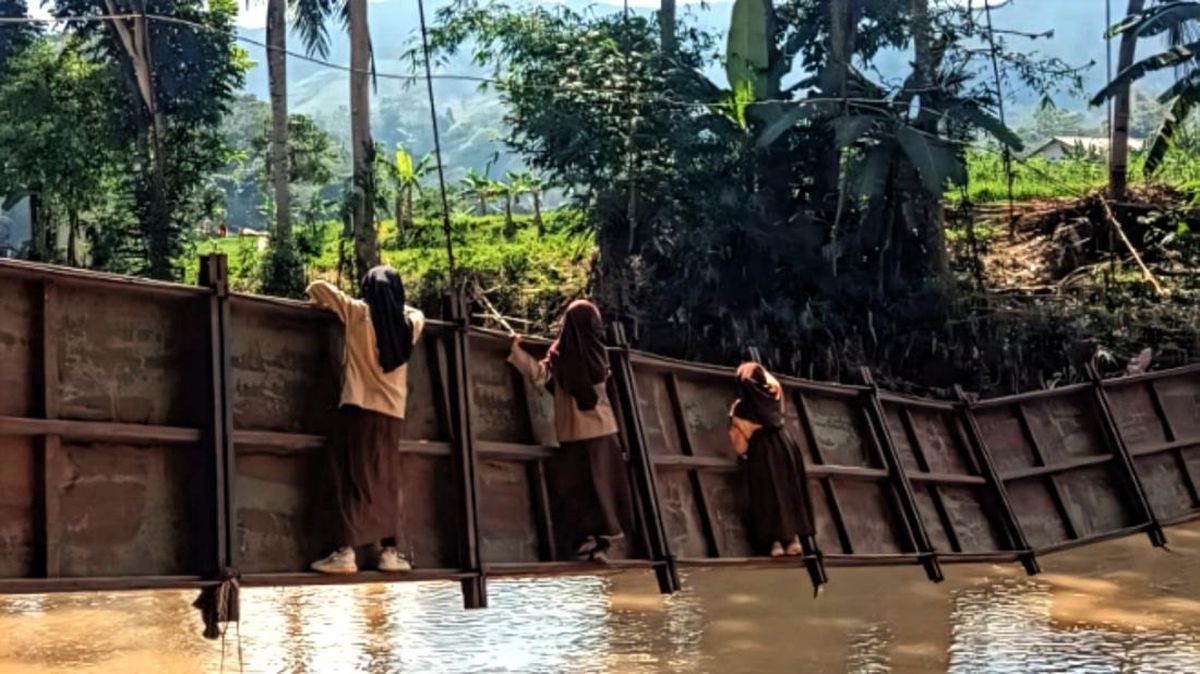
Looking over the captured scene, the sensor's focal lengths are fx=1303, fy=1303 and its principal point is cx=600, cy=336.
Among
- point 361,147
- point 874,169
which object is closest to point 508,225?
point 361,147

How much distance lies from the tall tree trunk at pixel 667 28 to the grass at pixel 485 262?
263 cm

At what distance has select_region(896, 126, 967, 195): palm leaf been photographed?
14.6m

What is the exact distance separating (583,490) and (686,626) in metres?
4.23

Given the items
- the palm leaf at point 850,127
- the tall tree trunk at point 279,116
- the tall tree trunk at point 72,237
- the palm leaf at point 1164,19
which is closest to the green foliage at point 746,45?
the palm leaf at point 850,127

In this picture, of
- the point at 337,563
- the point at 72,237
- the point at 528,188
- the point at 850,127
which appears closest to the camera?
the point at 337,563

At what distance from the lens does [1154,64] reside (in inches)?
615

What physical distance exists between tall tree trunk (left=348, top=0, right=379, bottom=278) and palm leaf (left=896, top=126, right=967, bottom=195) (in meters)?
7.21

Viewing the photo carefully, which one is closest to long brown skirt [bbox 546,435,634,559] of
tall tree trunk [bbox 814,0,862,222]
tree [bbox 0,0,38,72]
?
tall tree trunk [bbox 814,0,862,222]

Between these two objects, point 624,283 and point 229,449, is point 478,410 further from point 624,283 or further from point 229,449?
point 624,283

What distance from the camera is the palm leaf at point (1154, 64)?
50.8 ft

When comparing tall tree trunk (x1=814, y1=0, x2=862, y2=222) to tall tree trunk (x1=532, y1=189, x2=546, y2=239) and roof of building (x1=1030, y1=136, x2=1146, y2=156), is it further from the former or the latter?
tall tree trunk (x1=532, y1=189, x2=546, y2=239)

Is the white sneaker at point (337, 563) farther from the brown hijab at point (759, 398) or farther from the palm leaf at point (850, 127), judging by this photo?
the palm leaf at point (850, 127)

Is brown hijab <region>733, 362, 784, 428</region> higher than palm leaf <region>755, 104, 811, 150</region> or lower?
lower

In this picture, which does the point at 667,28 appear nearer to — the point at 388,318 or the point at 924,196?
the point at 924,196
